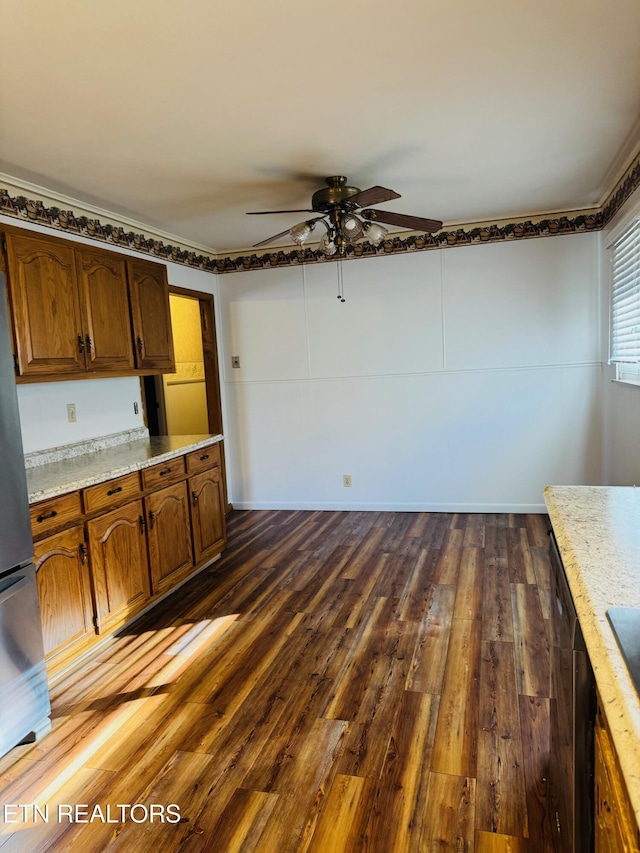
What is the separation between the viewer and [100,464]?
3.06 m

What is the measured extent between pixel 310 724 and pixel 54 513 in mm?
1451

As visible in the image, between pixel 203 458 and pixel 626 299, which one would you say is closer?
pixel 626 299

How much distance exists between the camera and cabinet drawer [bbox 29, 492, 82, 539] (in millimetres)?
2352

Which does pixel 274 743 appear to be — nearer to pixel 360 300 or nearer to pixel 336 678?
pixel 336 678

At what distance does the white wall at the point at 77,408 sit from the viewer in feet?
10.1

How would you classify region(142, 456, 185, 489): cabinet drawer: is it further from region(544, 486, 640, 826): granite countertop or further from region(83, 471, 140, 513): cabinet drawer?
region(544, 486, 640, 826): granite countertop

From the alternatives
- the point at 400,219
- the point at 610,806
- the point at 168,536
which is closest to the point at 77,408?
the point at 168,536

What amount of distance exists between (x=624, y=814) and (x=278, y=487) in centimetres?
463

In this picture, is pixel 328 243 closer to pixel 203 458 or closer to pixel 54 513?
pixel 203 458

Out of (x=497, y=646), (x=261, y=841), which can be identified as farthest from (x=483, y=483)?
(x=261, y=841)

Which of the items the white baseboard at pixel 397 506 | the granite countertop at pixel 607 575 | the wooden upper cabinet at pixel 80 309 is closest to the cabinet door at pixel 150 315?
the wooden upper cabinet at pixel 80 309

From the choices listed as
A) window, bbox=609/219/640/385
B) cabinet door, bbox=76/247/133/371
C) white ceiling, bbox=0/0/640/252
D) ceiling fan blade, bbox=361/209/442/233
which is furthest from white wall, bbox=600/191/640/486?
cabinet door, bbox=76/247/133/371

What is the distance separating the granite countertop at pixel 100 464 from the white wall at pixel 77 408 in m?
0.13

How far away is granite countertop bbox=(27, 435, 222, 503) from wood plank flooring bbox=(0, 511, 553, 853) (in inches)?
36.0
